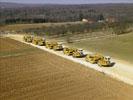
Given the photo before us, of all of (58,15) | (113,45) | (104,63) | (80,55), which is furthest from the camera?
(58,15)

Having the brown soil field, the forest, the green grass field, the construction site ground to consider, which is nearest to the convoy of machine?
the construction site ground

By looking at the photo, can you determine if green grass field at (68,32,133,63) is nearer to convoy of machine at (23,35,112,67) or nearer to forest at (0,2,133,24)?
convoy of machine at (23,35,112,67)

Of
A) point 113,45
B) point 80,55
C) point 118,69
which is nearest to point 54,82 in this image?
point 118,69

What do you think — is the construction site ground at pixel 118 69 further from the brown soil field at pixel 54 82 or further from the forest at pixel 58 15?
the forest at pixel 58 15

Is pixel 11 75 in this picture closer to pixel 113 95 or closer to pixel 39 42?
pixel 113 95

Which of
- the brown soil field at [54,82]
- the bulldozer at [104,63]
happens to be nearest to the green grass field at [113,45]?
the bulldozer at [104,63]

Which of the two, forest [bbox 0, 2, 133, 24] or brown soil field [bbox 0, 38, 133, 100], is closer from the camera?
brown soil field [bbox 0, 38, 133, 100]

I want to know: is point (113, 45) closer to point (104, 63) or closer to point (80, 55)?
point (80, 55)
